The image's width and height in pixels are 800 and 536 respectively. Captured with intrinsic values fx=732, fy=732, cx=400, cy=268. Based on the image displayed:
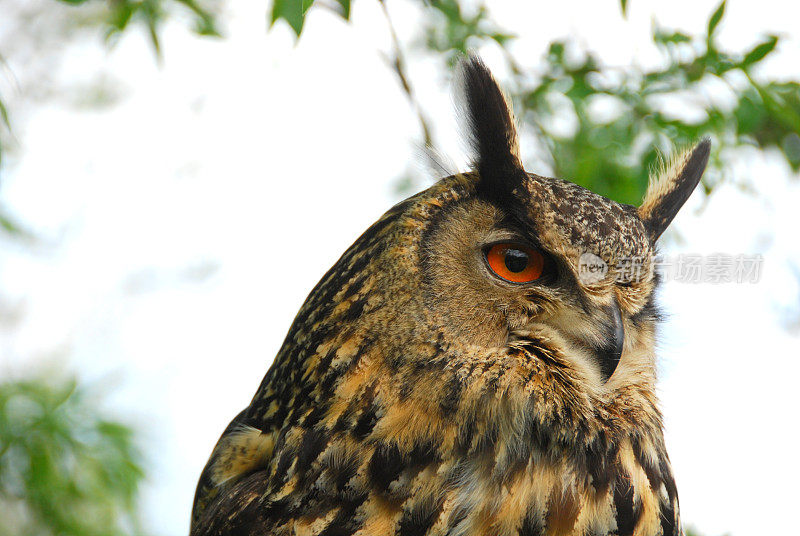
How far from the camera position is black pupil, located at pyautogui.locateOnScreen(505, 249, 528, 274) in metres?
1.88

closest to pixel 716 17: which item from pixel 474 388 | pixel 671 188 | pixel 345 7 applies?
pixel 671 188

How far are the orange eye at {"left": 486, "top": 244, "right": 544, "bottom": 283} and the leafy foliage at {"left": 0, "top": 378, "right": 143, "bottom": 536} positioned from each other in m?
2.59

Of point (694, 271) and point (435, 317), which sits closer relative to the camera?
point (435, 317)

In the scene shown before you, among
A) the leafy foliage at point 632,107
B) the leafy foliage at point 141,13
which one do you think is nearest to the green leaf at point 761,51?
the leafy foliage at point 632,107

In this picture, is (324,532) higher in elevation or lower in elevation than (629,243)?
lower

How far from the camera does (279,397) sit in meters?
2.02

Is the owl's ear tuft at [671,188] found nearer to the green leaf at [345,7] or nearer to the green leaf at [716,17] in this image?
the green leaf at [716,17]

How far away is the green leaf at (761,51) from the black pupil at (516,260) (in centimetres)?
129

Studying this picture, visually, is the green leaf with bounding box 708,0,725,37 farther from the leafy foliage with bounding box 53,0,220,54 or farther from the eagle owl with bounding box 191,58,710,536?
the leafy foliage with bounding box 53,0,220,54

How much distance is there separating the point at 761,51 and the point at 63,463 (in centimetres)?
346

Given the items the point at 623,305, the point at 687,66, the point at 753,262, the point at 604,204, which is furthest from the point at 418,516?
the point at 687,66

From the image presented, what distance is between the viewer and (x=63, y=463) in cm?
351

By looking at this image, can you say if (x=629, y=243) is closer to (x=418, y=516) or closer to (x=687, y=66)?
(x=418, y=516)

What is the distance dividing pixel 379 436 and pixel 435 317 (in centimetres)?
31
